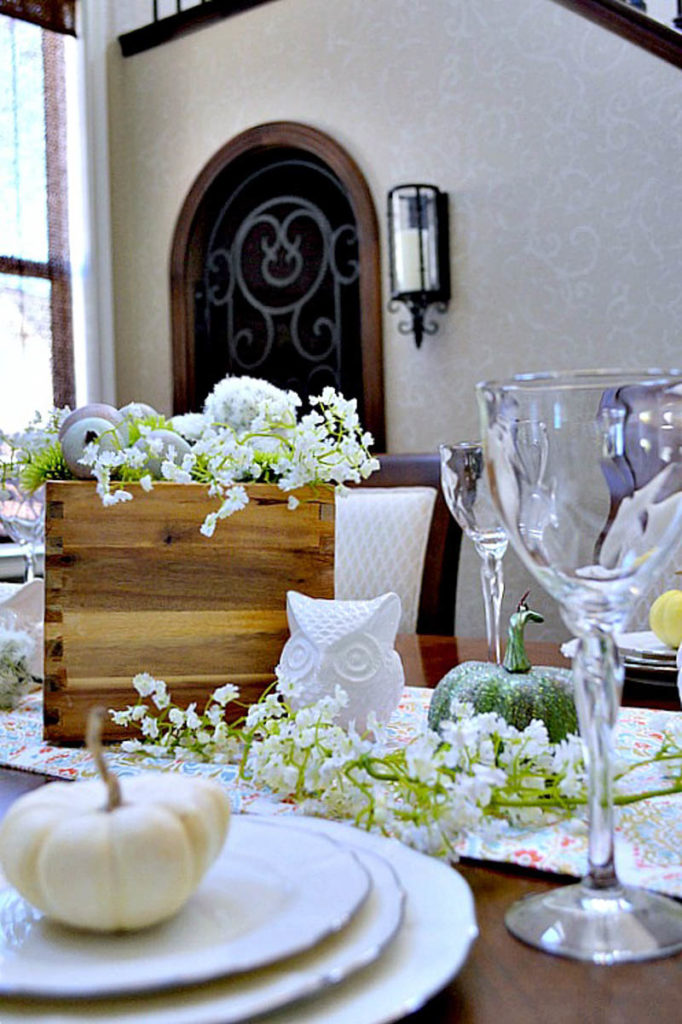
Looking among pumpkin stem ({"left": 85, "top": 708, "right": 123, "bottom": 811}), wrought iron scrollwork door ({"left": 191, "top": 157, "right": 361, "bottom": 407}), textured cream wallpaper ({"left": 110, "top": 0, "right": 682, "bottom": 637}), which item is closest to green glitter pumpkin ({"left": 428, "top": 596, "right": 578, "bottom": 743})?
pumpkin stem ({"left": 85, "top": 708, "right": 123, "bottom": 811})

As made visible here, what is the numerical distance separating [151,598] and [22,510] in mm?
228

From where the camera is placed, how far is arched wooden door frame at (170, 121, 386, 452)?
3.64 metres

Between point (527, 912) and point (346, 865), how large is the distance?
0.35 feet

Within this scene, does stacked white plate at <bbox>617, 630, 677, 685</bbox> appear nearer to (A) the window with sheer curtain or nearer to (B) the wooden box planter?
(B) the wooden box planter

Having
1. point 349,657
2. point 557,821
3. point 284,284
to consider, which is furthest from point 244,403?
point 284,284

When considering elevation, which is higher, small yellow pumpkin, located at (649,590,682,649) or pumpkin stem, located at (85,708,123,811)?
pumpkin stem, located at (85,708,123,811)

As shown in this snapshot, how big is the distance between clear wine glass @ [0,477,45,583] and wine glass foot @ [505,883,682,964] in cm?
74

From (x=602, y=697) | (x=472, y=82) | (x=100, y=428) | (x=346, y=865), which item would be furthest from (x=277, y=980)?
(x=472, y=82)

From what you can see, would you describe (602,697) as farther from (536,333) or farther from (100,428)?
(536,333)

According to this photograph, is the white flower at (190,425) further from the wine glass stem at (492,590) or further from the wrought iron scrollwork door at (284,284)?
the wrought iron scrollwork door at (284,284)

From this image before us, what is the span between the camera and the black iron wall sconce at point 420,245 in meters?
3.40

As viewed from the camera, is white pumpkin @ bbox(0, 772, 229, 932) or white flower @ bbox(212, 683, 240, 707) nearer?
white pumpkin @ bbox(0, 772, 229, 932)

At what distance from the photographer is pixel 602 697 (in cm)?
55

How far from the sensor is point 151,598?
1.05 m
